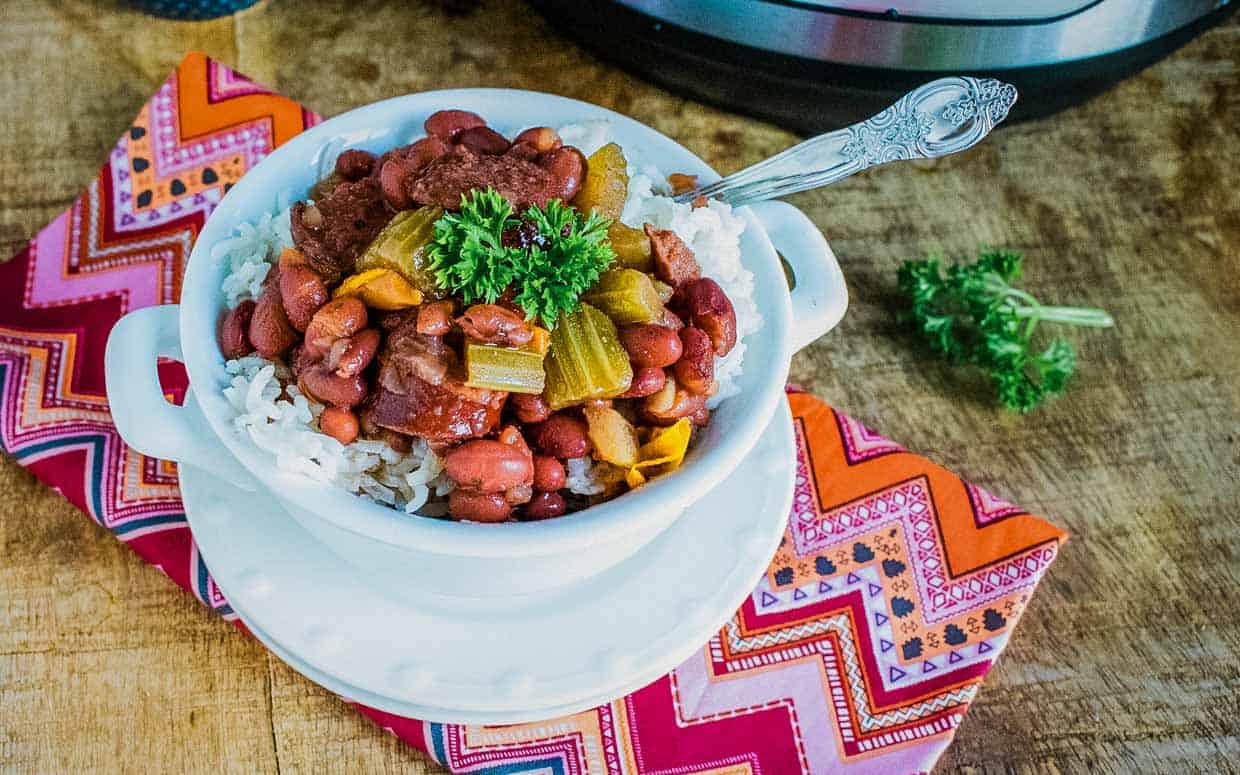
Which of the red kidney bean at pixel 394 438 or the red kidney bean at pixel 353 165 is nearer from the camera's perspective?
Answer: the red kidney bean at pixel 394 438

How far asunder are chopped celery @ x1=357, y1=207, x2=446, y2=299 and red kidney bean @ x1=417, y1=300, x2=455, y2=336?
5 centimetres

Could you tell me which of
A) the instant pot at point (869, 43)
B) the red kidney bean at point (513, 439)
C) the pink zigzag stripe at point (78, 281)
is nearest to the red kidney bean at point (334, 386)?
the red kidney bean at point (513, 439)

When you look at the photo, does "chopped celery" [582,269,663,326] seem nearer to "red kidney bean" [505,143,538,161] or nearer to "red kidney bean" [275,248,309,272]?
"red kidney bean" [505,143,538,161]

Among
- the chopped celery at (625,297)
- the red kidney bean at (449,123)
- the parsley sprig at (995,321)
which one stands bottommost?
the parsley sprig at (995,321)

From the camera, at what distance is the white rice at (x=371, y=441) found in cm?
167

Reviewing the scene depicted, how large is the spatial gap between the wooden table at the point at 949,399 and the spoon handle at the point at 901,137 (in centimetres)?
76

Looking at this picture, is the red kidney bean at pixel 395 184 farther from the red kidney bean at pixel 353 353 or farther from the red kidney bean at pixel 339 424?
the red kidney bean at pixel 339 424

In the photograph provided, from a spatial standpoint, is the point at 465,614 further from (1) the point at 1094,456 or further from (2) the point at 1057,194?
(2) the point at 1057,194

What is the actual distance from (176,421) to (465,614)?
590mm

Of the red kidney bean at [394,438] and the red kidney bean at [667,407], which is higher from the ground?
the red kidney bean at [667,407]

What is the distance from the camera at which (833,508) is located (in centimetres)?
235

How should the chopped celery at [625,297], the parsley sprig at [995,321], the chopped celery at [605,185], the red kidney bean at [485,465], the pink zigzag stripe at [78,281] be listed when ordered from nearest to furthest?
the red kidney bean at [485,465] → the chopped celery at [625,297] → the chopped celery at [605,185] → the pink zigzag stripe at [78,281] → the parsley sprig at [995,321]

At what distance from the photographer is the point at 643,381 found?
171 cm

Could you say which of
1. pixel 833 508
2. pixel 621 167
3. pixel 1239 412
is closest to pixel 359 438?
pixel 621 167
